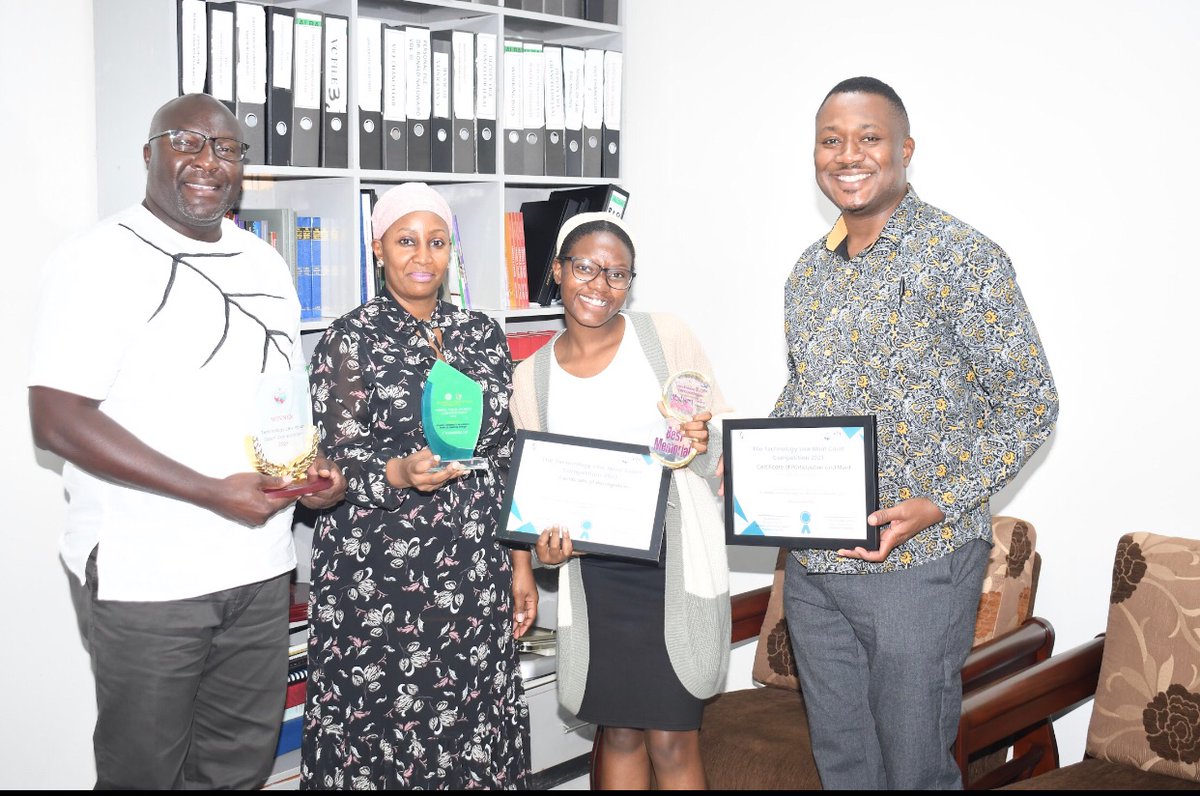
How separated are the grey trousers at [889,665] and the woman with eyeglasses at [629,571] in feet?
1.00

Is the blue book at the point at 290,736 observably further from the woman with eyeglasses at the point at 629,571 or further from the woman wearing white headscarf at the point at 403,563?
the woman with eyeglasses at the point at 629,571

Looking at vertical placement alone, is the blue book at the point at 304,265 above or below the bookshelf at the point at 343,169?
below

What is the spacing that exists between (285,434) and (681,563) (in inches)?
37.3

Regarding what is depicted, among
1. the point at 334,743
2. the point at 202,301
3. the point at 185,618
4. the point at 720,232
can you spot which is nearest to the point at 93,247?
the point at 202,301

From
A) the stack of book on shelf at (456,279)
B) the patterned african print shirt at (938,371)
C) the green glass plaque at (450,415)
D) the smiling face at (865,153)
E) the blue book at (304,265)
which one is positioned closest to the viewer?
the patterned african print shirt at (938,371)

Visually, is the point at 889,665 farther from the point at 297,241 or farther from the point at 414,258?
the point at 297,241

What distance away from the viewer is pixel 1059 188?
9.66 feet

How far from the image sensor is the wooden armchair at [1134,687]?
2.40m

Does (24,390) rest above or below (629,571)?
above

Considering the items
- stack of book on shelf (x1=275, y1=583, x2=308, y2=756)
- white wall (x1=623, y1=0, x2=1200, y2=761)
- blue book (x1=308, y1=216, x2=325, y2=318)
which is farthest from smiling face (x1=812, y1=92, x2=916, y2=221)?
stack of book on shelf (x1=275, y1=583, x2=308, y2=756)

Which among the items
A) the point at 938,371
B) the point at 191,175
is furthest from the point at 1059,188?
the point at 191,175

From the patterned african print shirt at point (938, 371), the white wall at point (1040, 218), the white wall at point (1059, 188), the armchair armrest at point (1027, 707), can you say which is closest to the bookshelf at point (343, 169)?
the white wall at point (1040, 218)

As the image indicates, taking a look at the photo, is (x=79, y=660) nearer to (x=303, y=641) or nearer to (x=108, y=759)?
(x=303, y=641)

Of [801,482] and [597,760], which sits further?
[597,760]
